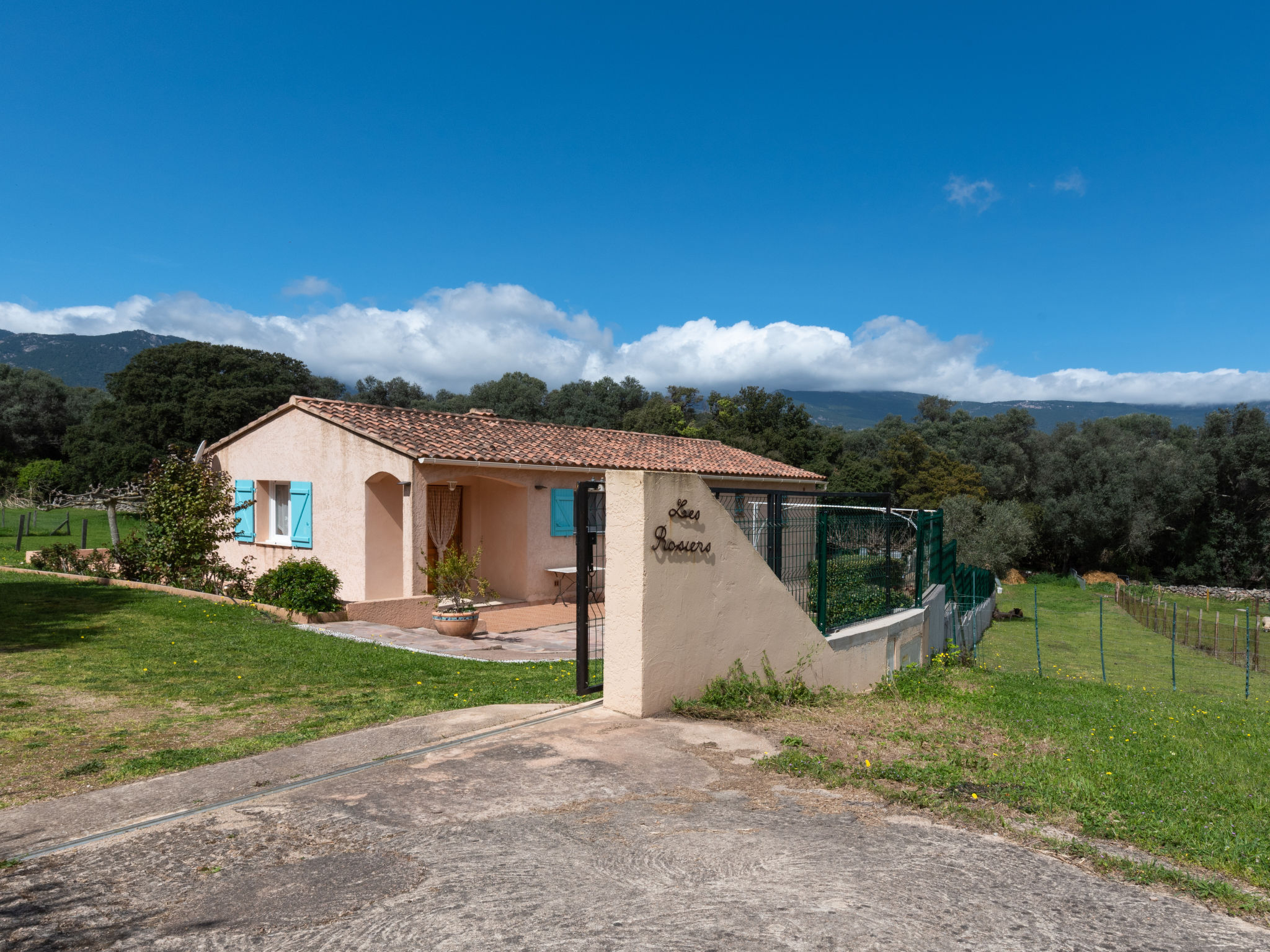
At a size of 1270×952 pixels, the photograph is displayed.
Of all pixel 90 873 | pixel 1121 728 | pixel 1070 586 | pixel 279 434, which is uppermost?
pixel 279 434

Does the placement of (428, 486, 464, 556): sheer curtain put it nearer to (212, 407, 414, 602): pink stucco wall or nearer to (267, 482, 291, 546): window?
(212, 407, 414, 602): pink stucco wall

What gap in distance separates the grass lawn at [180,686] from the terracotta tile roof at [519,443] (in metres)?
4.08

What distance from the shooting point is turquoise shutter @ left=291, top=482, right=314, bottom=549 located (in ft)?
52.5

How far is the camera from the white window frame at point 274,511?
1684cm

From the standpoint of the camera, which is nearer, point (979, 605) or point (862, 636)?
point (862, 636)

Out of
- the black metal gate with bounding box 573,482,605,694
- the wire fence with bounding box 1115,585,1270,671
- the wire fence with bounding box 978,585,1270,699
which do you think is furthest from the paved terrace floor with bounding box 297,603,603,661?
the wire fence with bounding box 1115,585,1270,671

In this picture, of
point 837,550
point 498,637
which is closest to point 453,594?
point 498,637

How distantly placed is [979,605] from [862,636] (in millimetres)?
16353

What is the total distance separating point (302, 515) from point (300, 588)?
9.92 ft

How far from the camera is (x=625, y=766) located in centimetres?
504

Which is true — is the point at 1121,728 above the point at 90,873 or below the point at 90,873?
below

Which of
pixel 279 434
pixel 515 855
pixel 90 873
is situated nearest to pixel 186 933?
pixel 90 873

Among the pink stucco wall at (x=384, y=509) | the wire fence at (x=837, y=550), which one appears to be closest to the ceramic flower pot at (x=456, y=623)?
the pink stucco wall at (x=384, y=509)

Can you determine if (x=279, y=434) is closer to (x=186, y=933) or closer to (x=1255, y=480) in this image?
(x=186, y=933)
